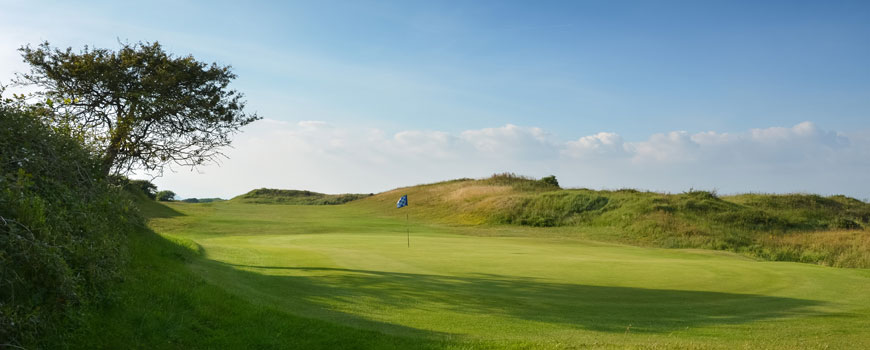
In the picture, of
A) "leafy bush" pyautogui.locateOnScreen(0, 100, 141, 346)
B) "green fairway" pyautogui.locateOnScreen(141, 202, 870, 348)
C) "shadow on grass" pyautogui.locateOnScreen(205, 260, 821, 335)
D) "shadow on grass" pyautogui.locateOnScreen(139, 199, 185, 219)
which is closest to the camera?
"leafy bush" pyautogui.locateOnScreen(0, 100, 141, 346)

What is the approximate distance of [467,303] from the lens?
12.9 meters

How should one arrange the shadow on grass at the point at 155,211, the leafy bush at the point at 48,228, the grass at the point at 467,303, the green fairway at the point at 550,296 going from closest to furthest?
the leafy bush at the point at 48,228
the grass at the point at 467,303
the green fairway at the point at 550,296
the shadow on grass at the point at 155,211

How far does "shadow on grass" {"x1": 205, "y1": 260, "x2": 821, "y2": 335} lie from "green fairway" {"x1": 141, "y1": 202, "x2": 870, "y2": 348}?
3 centimetres

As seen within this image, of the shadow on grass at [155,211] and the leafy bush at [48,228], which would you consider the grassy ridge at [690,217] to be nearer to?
the shadow on grass at [155,211]

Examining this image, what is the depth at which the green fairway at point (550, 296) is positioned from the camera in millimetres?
10430

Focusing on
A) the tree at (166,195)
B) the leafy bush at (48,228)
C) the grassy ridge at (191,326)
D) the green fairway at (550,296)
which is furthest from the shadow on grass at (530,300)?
the tree at (166,195)

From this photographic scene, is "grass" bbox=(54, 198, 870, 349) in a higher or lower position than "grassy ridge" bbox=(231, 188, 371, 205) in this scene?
lower

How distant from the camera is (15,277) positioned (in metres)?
7.20

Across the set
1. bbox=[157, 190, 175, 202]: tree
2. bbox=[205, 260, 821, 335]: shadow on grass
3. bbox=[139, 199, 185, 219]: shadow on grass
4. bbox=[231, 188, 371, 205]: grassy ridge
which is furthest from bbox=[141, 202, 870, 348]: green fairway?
bbox=[231, 188, 371, 205]: grassy ridge

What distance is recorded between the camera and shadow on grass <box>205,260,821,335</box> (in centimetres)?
1161

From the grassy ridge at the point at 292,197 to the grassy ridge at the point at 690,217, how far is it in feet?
72.2

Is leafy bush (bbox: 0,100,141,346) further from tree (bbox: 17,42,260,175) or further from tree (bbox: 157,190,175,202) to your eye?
tree (bbox: 157,190,175,202)

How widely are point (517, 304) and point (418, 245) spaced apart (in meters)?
12.3

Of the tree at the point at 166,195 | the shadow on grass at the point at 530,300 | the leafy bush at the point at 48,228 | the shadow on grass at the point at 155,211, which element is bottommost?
the shadow on grass at the point at 530,300
